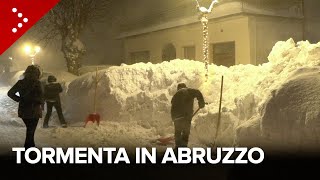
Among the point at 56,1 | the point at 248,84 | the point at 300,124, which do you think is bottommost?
the point at 300,124

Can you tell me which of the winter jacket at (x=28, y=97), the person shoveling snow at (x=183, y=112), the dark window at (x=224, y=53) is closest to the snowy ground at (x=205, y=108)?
the person shoveling snow at (x=183, y=112)

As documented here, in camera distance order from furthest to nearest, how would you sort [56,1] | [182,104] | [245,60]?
Answer: [56,1] → [245,60] → [182,104]

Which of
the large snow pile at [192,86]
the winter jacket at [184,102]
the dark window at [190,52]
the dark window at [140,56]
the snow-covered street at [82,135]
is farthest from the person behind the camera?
the dark window at [140,56]

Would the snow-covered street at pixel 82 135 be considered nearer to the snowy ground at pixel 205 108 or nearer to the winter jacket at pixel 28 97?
the snowy ground at pixel 205 108

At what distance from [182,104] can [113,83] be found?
5.11 metres

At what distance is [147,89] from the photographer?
43.8 feet

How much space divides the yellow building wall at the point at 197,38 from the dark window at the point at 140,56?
0.25 meters

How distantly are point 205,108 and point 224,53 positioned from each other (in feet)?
29.0

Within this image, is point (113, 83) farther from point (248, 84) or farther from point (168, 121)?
point (248, 84)

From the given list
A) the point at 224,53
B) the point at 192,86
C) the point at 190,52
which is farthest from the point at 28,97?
the point at 190,52

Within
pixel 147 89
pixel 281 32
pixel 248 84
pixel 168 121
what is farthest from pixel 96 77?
pixel 281 32

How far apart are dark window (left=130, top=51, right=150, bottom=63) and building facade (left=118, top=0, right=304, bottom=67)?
1.76 meters

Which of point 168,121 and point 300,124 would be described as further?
point 168,121

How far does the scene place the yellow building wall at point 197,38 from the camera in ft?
60.2
